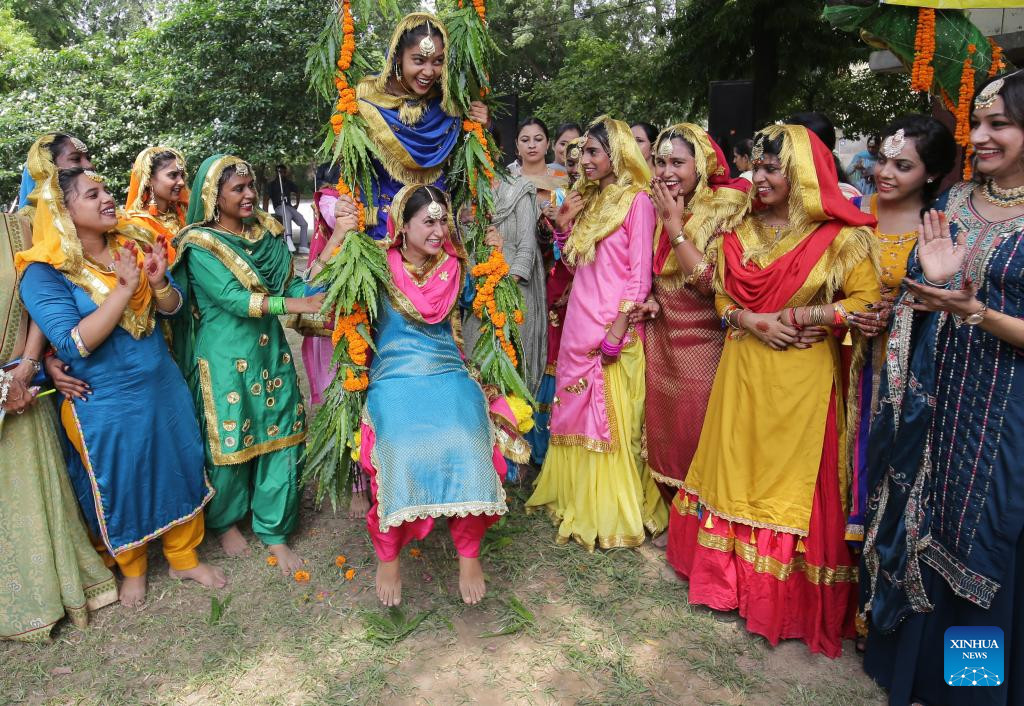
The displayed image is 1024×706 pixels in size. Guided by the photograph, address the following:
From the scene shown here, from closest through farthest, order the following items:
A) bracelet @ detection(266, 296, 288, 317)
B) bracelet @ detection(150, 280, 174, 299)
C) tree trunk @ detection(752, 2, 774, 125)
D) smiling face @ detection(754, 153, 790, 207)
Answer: smiling face @ detection(754, 153, 790, 207) < bracelet @ detection(150, 280, 174, 299) < bracelet @ detection(266, 296, 288, 317) < tree trunk @ detection(752, 2, 774, 125)

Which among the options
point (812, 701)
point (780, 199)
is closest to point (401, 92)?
point (780, 199)

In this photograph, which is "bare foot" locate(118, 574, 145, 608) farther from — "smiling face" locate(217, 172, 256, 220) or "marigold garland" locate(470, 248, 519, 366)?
"marigold garland" locate(470, 248, 519, 366)

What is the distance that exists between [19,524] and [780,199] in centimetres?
359

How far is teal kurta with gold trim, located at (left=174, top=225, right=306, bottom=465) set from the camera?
3383 mm

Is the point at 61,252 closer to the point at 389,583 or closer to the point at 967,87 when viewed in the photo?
the point at 389,583

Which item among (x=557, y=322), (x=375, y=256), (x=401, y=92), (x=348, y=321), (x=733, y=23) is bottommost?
(x=557, y=322)

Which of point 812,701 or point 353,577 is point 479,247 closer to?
point 353,577

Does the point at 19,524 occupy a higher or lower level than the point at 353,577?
higher

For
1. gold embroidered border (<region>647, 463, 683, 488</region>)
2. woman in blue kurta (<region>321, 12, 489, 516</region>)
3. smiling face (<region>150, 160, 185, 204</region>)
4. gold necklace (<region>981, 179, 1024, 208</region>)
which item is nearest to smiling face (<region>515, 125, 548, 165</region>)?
woman in blue kurta (<region>321, 12, 489, 516</region>)

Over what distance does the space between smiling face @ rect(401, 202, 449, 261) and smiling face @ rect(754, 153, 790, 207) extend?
1352 millimetres

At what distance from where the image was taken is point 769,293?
2.83 m

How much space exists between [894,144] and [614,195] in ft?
4.56

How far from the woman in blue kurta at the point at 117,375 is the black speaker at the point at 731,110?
4896 mm

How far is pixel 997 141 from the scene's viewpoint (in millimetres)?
2127
